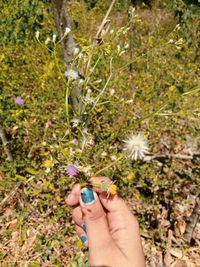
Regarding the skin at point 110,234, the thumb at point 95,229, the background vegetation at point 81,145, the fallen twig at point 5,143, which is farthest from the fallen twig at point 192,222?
the fallen twig at point 5,143

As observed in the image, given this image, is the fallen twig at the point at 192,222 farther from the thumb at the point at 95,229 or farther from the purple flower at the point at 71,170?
the purple flower at the point at 71,170

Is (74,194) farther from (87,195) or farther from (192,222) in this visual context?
(192,222)

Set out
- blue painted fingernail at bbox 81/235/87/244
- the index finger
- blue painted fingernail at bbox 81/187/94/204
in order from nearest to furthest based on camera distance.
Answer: blue painted fingernail at bbox 81/187/94/204 → the index finger → blue painted fingernail at bbox 81/235/87/244

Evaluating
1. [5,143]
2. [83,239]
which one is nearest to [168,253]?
A: [83,239]

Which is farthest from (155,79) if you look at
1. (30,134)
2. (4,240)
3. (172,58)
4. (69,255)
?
(4,240)

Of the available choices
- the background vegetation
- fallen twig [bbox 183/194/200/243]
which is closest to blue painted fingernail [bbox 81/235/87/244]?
the background vegetation

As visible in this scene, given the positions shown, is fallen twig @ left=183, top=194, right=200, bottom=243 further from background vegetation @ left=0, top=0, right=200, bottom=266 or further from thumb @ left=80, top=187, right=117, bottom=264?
thumb @ left=80, top=187, right=117, bottom=264
